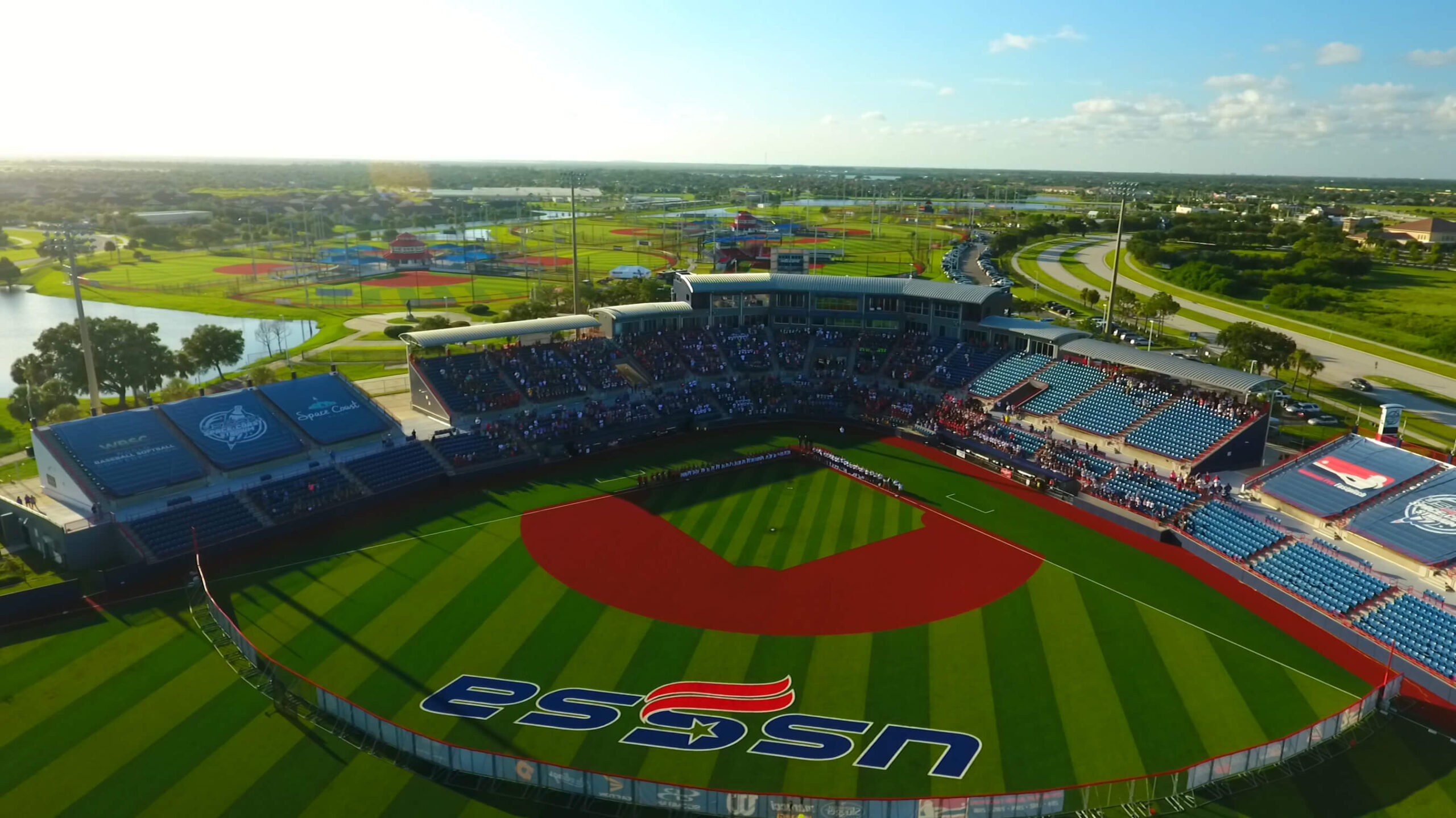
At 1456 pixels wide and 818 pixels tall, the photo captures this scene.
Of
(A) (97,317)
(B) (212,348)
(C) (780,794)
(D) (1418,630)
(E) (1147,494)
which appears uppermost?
(A) (97,317)

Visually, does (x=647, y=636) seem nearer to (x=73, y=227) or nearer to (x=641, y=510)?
(x=641, y=510)

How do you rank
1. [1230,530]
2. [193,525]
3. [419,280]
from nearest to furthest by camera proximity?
[193,525], [1230,530], [419,280]

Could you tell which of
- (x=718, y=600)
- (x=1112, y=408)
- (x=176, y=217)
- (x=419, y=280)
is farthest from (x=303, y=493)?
(x=176, y=217)

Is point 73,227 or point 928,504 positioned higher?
point 73,227

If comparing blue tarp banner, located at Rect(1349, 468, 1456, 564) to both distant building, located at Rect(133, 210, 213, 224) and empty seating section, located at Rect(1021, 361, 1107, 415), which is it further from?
distant building, located at Rect(133, 210, 213, 224)

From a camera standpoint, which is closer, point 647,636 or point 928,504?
point 647,636

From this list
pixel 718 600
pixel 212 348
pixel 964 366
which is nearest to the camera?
pixel 718 600

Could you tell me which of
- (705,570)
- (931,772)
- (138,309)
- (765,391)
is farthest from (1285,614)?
(138,309)

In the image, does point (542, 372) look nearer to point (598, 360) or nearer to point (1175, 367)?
point (598, 360)
